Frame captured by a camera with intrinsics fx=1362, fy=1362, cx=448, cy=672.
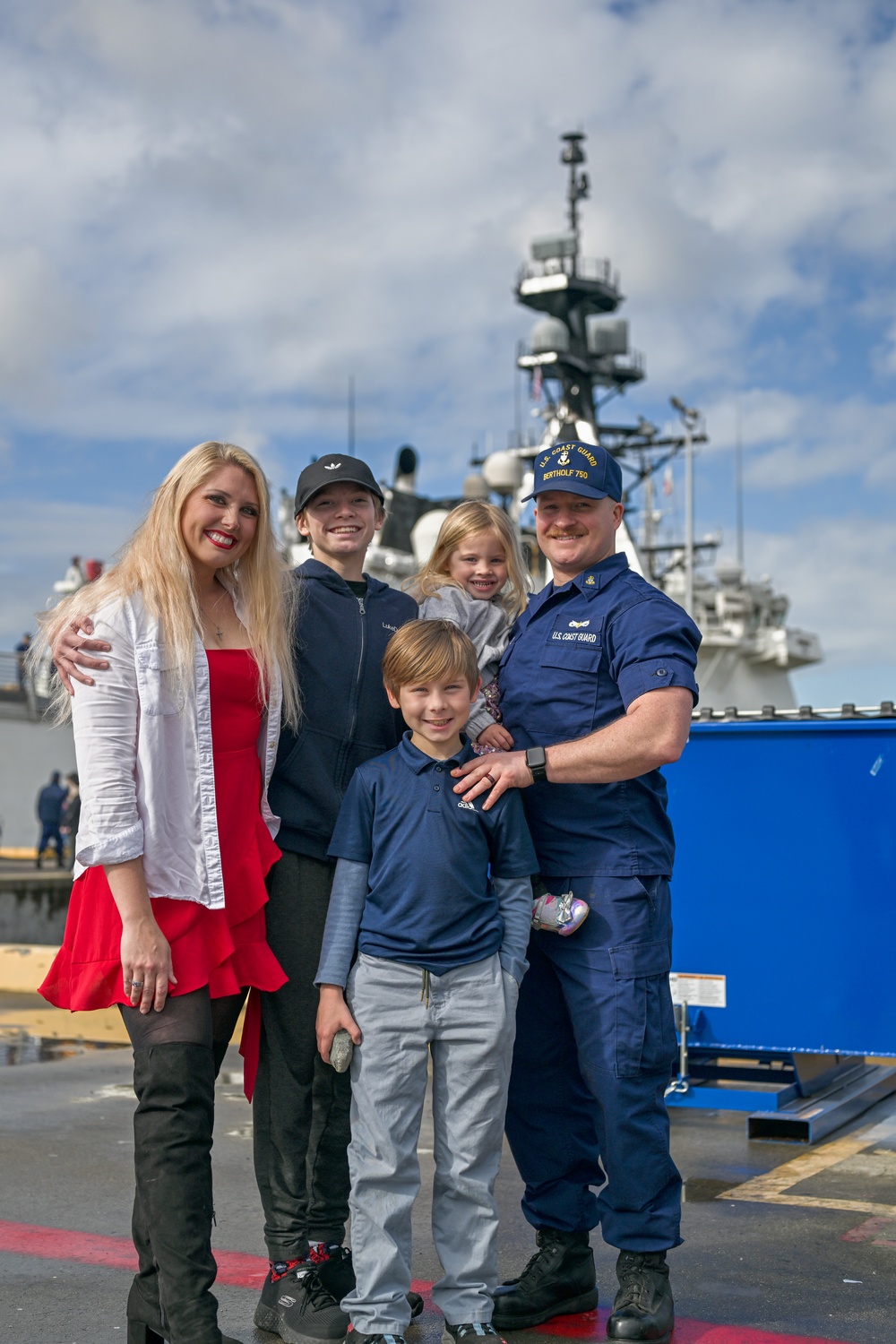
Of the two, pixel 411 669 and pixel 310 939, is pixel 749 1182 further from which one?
pixel 411 669

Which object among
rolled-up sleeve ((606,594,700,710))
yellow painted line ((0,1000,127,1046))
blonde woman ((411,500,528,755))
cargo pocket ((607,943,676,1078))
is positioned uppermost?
blonde woman ((411,500,528,755))

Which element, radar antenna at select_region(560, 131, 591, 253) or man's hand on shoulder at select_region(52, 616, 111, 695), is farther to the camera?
A: radar antenna at select_region(560, 131, 591, 253)

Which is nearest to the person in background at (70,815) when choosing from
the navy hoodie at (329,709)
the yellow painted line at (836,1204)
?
the yellow painted line at (836,1204)

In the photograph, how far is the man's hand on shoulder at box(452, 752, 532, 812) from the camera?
3.48m

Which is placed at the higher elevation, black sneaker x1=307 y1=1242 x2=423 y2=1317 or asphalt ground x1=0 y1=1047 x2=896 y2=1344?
black sneaker x1=307 y1=1242 x2=423 y2=1317

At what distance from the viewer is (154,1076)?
3174mm

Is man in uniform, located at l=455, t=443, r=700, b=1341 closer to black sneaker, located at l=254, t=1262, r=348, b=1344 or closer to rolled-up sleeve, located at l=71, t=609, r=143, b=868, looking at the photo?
black sneaker, located at l=254, t=1262, r=348, b=1344

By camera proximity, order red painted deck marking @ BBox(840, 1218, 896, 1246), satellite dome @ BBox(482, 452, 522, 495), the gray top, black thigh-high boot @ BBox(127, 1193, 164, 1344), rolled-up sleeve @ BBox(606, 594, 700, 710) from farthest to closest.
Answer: satellite dome @ BBox(482, 452, 522, 495), red painted deck marking @ BBox(840, 1218, 896, 1246), the gray top, rolled-up sleeve @ BBox(606, 594, 700, 710), black thigh-high boot @ BBox(127, 1193, 164, 1344)

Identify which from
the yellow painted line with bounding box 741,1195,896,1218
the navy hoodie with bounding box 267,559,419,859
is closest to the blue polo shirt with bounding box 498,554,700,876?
the navy hoodie with bounding box 267,559,419,859

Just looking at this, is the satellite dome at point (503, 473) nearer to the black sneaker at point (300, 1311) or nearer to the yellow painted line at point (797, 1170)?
the yellow painted line at point (797, 1170)

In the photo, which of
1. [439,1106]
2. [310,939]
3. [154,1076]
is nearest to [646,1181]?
[439,1106]

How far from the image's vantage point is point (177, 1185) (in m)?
3.15

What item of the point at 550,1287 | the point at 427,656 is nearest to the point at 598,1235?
the point at 550,1287

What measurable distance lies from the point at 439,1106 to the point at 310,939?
555 mm
